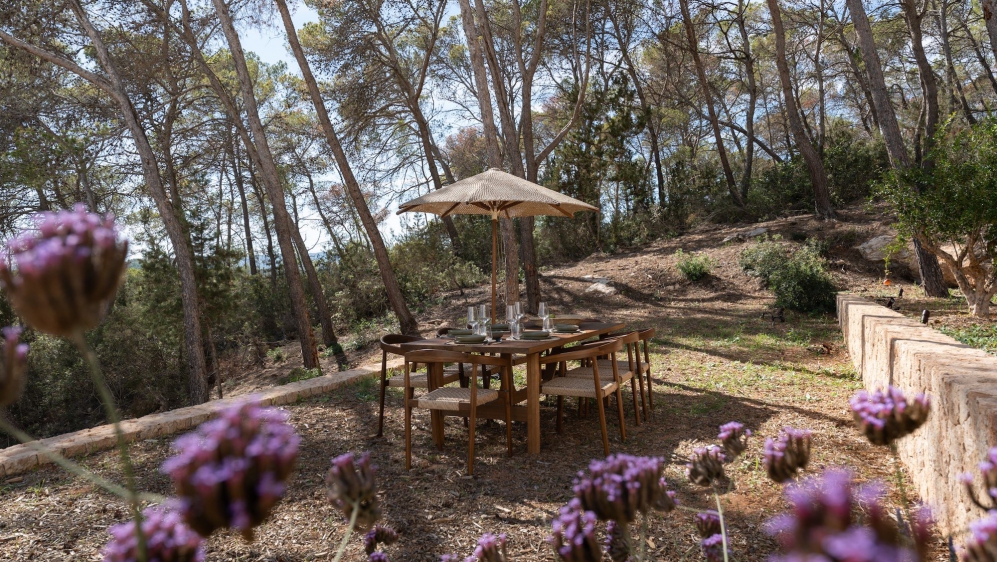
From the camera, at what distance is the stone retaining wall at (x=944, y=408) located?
1.95 metres

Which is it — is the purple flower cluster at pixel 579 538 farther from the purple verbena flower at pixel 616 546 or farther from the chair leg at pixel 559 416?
the chair leg at pixel 559 416

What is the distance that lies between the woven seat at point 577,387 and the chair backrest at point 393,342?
102 centimetres

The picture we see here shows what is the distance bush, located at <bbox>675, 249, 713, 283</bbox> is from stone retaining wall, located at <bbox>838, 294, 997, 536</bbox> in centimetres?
609

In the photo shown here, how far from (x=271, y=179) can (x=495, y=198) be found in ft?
17.2

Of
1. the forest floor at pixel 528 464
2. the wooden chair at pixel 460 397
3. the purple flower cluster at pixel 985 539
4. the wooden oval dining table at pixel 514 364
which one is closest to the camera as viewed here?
the purple flower cluster at pixel 985 539

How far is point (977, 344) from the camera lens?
3.92 meters

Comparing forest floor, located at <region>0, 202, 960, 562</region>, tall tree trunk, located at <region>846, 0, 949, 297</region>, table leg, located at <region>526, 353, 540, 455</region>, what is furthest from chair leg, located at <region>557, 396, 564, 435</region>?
tall tree trunk, located at <region>846, 0, 949, 297</region>

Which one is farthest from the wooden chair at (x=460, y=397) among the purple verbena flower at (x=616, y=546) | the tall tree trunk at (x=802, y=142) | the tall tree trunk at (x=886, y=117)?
the tall tree trunk at (x=802, y=142)

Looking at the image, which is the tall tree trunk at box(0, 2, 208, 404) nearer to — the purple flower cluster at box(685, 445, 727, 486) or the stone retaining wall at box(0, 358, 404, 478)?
the stone retaining wall at box(0, 358, 404, 478)

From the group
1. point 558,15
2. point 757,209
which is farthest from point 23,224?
point 757,209

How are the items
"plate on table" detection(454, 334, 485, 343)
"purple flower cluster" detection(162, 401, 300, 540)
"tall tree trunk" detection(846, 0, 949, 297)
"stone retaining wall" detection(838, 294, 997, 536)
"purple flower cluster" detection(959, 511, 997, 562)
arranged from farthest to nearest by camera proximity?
"tall tree trunk" detection(846, 0, 949, 297) → "plate on table" detection(454, 334, 485, 343) → "stone retaining wall" detection(838, 294, 997, 536) → "purple flower cluster" detection(959, 511, 997, 562) → "purple flower cluster" detection(162, 401, 300, 540)

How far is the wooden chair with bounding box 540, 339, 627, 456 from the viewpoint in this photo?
3465mm

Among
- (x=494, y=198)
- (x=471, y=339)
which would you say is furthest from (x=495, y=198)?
(x=471, y=339)

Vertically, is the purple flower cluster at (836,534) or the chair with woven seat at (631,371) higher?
the purple flower cluster at (836,534)
